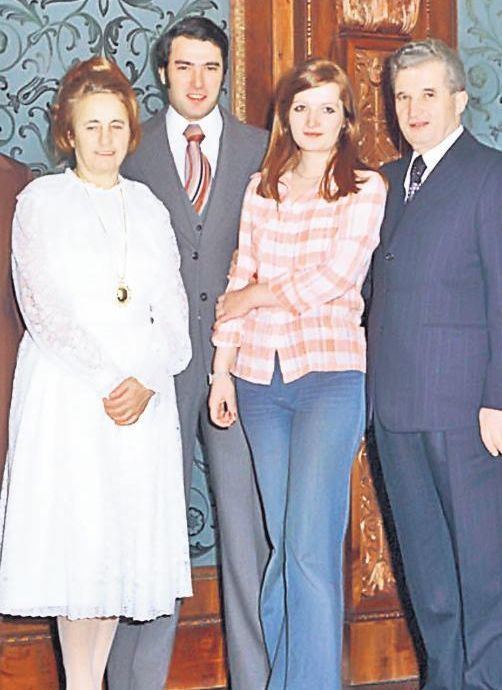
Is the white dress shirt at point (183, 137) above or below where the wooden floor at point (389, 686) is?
above

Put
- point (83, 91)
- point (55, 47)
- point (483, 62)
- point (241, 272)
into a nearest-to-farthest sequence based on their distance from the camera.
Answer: point (83, 91), point (241, 272), point (55, 47), point (483, 62)

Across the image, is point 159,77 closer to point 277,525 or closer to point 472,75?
point 472,75

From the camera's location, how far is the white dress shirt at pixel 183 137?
378cm

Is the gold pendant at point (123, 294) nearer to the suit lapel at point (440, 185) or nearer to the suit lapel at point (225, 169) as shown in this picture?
the suit lapel at point (225, 169)

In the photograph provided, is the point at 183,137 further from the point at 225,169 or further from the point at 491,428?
the point at 491,428

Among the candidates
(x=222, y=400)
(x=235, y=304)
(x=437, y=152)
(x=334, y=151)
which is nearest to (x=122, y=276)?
(x=235, y=304)

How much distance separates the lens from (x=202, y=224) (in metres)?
3.72

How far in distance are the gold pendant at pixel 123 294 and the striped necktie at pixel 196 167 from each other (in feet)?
1.31

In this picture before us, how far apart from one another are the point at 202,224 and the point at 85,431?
0.63 m

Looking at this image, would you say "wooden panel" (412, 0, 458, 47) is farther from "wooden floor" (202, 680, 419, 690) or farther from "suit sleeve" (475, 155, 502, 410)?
"wooden floor" (202, 680, 419, 690)

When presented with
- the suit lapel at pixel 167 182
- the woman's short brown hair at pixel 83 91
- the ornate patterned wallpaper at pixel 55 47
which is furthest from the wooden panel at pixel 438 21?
the woman's short brown hair at pixel 83 91

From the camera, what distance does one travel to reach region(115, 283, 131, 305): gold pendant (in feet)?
11.3

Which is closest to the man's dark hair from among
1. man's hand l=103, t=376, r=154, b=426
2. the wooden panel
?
the wooden panel

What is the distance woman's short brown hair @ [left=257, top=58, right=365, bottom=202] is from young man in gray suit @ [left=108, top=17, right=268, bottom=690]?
0.18m
